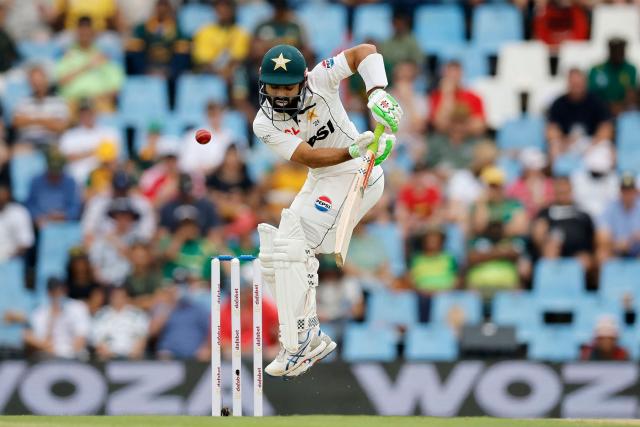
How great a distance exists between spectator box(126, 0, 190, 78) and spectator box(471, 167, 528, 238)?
3820 millimetres

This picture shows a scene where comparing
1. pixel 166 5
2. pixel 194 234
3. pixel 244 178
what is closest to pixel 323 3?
pixel 166 5

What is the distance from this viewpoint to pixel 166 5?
16.4 metres

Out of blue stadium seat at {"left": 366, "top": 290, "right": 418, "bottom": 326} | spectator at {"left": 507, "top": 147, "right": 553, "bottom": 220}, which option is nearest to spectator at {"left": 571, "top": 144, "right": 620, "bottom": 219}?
spectator at {"left": 507, "top": 147, "right": 553, "bottom": 220}

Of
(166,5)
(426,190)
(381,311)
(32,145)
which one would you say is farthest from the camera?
(166,5)

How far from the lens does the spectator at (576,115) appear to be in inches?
597

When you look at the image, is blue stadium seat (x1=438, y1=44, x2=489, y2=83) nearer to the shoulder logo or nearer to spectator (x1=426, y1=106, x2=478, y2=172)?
spectator (x1=426, y1=106, x2=478, y2=172)

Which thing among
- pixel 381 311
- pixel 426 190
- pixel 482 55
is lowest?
pixel 381 311

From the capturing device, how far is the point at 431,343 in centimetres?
1304

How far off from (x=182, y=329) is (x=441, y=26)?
511 cm

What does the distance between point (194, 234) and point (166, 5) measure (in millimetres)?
3585

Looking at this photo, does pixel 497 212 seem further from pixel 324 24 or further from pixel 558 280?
pixel 324 24

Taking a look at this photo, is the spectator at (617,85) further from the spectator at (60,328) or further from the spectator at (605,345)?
the spectator at (60,328)

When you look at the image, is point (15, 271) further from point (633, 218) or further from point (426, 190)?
point (633, 218)

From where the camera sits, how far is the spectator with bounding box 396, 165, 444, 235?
46.8 ft
